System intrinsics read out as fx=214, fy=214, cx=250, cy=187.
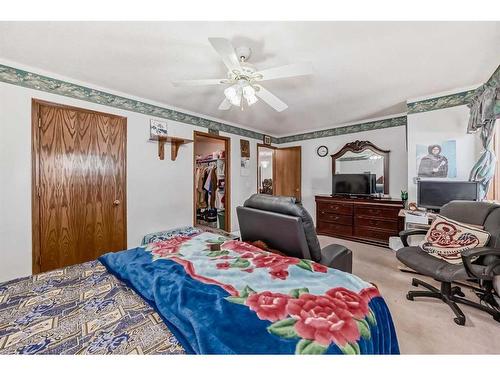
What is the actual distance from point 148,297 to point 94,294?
278 mm

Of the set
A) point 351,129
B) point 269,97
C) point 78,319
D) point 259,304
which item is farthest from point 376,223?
Answer: point 78,319

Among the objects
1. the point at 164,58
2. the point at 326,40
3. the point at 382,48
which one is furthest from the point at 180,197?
the point at 382,48

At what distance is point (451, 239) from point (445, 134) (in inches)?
63.4

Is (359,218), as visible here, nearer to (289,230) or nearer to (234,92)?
(289,230)

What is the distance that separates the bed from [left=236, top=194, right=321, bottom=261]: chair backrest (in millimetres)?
418

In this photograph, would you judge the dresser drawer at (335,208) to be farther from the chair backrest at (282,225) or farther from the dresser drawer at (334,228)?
the chair backrest at (282,225)

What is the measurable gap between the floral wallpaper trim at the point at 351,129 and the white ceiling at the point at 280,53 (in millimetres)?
965

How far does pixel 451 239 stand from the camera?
6.44 ft

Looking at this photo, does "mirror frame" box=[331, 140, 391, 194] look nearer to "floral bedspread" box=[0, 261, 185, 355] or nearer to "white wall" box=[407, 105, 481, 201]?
"white wall" box=[407, 105, 481, 201]

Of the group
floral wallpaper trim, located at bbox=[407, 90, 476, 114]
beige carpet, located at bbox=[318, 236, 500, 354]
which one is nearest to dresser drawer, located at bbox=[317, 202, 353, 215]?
beige carpet, located at bbox=[318, 236, 500, 354]

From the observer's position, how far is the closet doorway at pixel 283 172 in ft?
17.0

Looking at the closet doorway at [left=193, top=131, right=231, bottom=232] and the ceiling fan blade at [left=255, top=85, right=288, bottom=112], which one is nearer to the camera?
the ceiling fan blade at [left=255, top=85, right=288, bottom=112]

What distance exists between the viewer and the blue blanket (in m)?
0.69

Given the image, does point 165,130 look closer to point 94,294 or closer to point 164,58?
point 164,58
